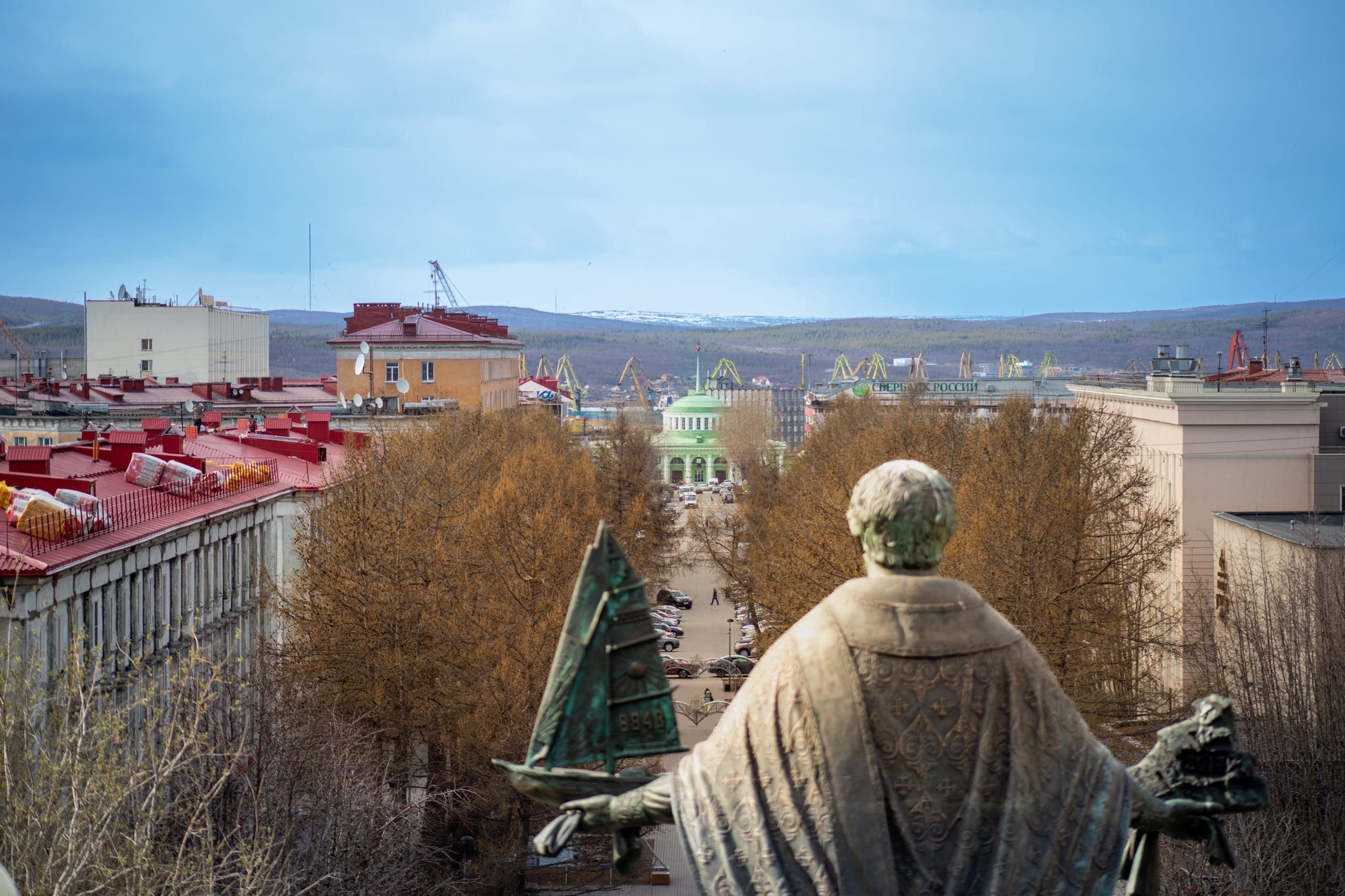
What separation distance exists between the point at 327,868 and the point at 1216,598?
915 inches

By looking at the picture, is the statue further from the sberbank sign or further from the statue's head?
the sberbank sign

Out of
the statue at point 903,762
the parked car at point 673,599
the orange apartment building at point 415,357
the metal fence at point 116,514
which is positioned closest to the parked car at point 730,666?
the metal fence at point 116,514

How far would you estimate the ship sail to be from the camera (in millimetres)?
5848

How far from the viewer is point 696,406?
179m

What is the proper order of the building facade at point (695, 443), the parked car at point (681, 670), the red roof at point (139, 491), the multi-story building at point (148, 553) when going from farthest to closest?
the building facade at point (695, 443) → the parked car at point (681, 670) → the red roof at point (139, 491) → the multi-story building at point (148, 553)

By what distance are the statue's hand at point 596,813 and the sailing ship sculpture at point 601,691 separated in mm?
99

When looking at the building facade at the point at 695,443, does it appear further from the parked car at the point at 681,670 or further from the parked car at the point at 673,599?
the parked car at the point at 681,670

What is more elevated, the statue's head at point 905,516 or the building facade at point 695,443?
the statue's head at point 905,516

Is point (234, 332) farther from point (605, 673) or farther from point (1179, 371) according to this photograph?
point (605, 673)

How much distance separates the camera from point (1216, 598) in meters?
37.3

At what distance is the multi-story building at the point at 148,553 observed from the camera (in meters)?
25.9

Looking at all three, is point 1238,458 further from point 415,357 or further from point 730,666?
point 415,357

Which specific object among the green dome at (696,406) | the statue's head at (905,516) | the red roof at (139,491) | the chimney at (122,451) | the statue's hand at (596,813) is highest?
the statue's head at (905,516)

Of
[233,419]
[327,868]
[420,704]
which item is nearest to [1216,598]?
[420,704]
